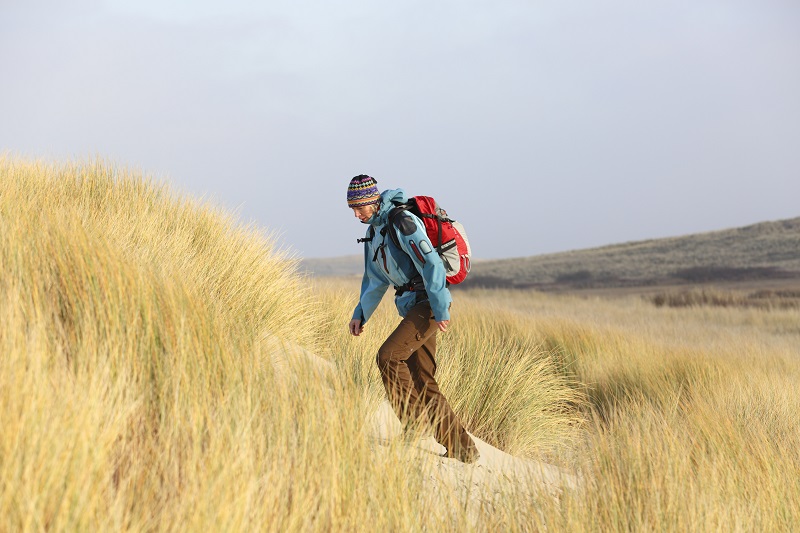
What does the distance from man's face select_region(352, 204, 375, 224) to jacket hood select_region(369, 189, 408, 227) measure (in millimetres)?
29

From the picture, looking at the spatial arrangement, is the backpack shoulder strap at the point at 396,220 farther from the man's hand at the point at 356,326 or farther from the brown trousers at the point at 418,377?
the man's hand at the point at 356,326

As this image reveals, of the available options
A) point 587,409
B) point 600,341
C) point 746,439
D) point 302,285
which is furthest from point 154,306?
point 600,341

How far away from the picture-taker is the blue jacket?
3719 millimetres

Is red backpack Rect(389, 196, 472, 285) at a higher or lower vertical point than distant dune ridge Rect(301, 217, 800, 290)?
higher

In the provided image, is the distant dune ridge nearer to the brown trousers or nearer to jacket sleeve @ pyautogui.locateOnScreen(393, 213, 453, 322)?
the brown trousers

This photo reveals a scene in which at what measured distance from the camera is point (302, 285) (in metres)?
7.82

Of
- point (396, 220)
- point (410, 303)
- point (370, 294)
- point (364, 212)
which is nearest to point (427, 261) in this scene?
point (396, 220)

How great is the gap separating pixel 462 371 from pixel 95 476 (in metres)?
4.33

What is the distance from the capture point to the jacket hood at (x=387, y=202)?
3.90m

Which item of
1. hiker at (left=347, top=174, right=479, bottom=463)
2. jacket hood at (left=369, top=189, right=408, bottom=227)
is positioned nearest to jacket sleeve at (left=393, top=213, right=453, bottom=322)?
hiker at (left=347, top=174, right=479, bottom=463)

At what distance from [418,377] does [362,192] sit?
1167 millimetres

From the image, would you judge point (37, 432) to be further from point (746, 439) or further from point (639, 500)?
point (746, 439)

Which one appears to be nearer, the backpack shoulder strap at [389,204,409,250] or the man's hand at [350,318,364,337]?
the backpack shoulder strap at [389,204,409,250]

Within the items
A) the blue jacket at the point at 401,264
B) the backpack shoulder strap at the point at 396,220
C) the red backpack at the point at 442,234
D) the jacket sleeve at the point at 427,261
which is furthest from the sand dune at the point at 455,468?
the red backpack at the point at 442,234
